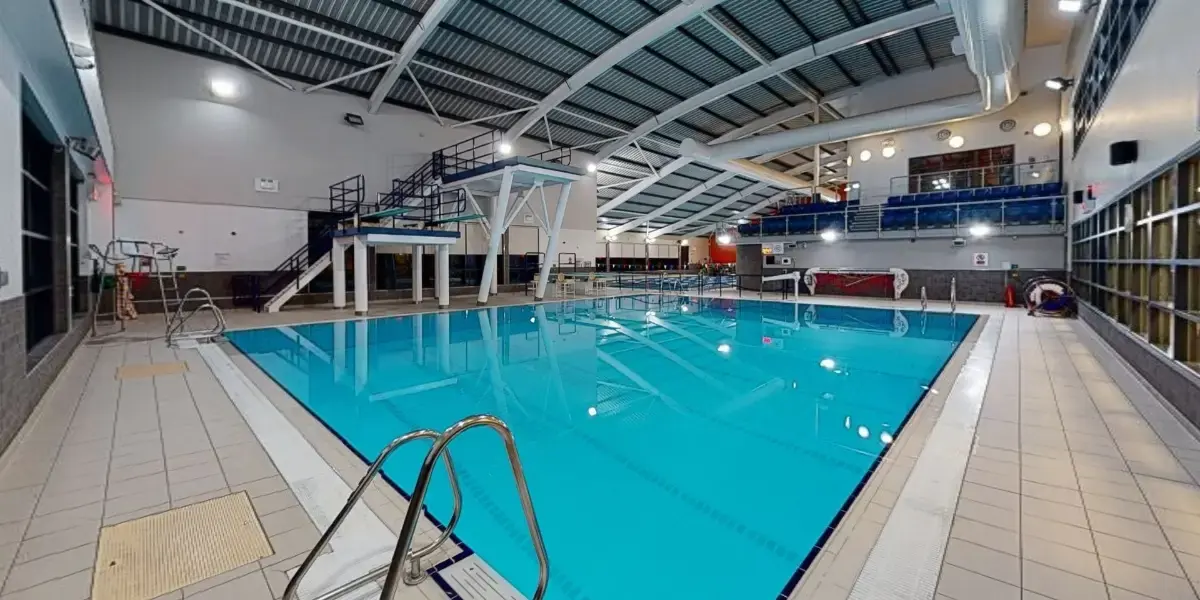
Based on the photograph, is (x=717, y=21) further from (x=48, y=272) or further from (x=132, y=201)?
(x=132, y=201)

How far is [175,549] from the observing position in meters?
2.14

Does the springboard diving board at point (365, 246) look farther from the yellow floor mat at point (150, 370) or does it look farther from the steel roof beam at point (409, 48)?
the yellow floor mat at point (150, 370)

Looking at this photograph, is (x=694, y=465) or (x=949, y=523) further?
(x=694, y=465)

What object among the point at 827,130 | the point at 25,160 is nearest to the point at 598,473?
the point at 25,160

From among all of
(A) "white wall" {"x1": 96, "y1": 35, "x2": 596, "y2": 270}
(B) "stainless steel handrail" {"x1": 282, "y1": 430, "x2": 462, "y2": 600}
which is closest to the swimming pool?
(B) "stainless steel handrail" {"x1": 282, "y1": 430, "x2": 462, "y2": 600}

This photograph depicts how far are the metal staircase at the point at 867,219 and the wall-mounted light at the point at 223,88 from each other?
17168 millimetres

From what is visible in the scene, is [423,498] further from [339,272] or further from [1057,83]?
[1057,83]

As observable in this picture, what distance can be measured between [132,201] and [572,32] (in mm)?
10636

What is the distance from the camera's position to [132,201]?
11.0m

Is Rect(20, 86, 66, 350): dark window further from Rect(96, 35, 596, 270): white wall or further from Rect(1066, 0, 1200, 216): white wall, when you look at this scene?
Rect(1066, 0, 1200, 216): white wall

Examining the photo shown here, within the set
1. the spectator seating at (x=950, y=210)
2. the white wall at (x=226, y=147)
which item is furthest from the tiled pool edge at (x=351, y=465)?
the spectator seating at (x=950, y=210)

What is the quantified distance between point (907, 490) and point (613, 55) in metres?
12.5

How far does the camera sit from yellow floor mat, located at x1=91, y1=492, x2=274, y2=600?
1.91 metres

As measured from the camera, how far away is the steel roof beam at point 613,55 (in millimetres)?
10875
